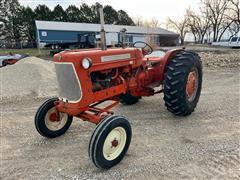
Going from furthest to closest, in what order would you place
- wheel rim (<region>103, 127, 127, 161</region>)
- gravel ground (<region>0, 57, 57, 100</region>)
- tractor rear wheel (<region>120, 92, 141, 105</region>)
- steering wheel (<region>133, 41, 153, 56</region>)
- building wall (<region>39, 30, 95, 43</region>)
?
1. building wall (<region>39, 30, 95, 43</region>)
2. gravel ground (<region>0, 57, 57, 100</region>)
3. tractor rear wheel (<region>120, 92, 141, 105</region>)
4. steering wheel (<region>133, 41, 153, 56</region>)
5. wheel rim (<region>103, 127, 127, 161</region>)

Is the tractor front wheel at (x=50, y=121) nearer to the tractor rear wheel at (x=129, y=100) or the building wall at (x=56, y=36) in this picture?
the tractor rear wheel at (x=129, y=100)

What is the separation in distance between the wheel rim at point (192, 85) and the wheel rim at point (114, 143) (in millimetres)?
1960

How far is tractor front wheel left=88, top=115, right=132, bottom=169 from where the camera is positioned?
3.21 metres

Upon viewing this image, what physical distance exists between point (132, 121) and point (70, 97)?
1710 millimetres

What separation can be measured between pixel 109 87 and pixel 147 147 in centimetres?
105

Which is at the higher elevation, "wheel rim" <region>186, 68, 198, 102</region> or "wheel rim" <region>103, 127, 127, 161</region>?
"wheel rim" <region>186, 68, 198, 102</region>

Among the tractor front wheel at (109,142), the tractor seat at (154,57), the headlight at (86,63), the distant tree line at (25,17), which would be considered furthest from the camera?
the distant tree line at (25,17)

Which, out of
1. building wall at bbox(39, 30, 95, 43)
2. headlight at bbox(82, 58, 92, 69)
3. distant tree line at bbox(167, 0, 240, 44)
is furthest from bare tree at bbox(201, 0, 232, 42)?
headlight at bbox(82, 58, 92, 69)

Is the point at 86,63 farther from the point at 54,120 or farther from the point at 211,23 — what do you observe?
the point at 211,23

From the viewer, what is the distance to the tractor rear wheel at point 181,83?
4.58m

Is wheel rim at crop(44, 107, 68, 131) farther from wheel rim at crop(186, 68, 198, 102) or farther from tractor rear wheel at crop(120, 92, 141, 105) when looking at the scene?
wheel rim at crop(186, 68, 198, 102)

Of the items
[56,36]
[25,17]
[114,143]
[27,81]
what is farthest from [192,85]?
[25,17]

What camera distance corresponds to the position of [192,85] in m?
5.14

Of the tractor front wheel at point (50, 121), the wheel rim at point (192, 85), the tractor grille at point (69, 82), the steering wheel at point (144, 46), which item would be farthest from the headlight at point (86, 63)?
the wheel rim at point (192, 85)
